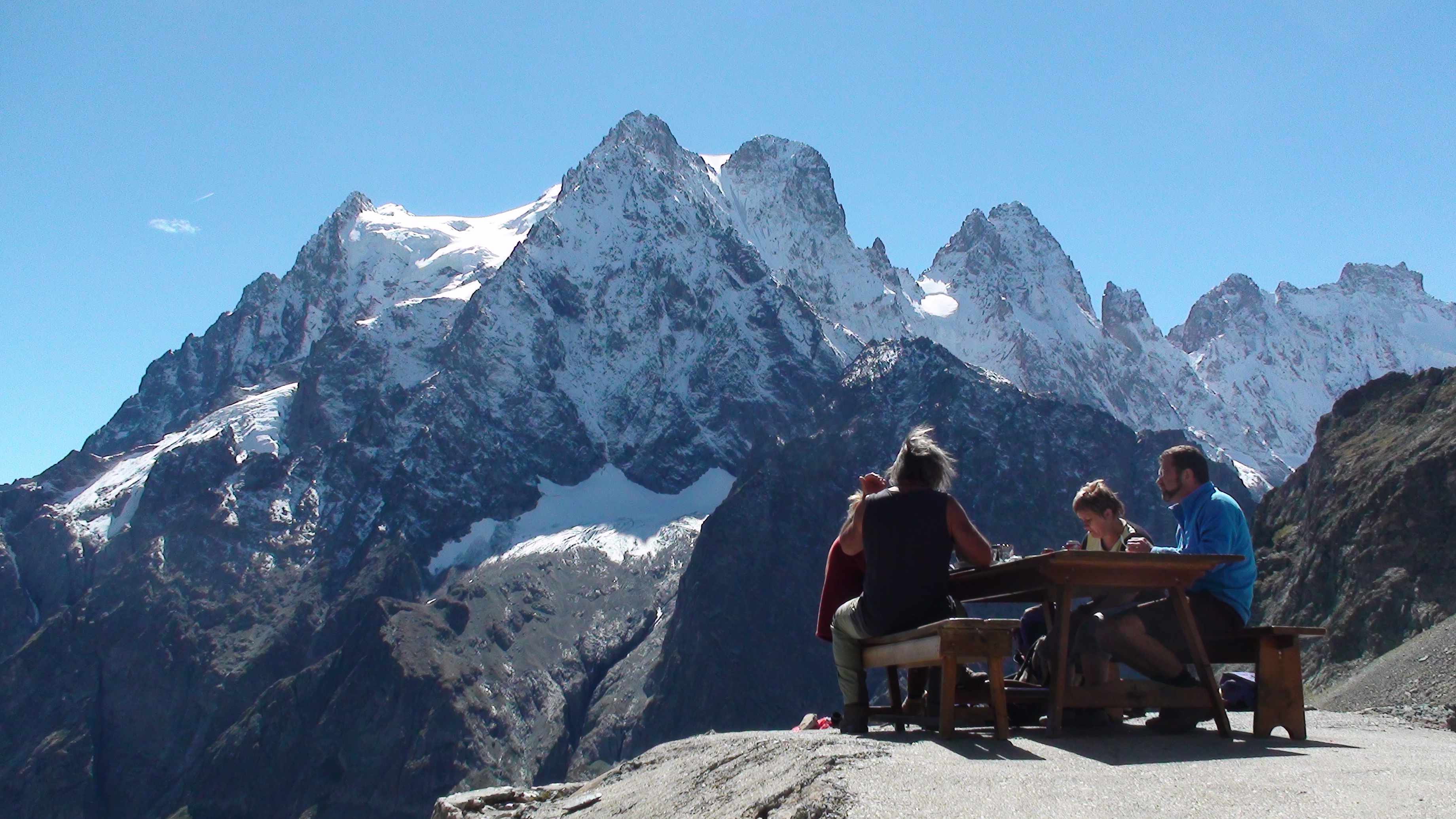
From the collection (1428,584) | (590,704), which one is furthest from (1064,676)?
(590,704)

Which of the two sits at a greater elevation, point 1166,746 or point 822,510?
point 822,510

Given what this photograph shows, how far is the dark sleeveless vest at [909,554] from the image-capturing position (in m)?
8.97

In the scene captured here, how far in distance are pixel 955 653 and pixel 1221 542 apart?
8.71 ft

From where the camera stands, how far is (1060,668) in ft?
28.8

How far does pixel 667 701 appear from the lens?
5728 inches

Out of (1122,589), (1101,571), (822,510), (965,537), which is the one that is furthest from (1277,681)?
(822,510)

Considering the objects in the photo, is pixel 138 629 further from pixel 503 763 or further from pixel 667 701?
pixel 667 701

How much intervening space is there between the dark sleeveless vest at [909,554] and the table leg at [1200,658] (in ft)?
5.20

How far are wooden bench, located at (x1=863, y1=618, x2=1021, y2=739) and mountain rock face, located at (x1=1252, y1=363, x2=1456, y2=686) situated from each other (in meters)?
23.0

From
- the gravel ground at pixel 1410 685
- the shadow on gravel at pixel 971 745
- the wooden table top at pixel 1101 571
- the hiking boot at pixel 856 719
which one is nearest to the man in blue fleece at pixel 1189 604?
the wooden table top at pixel 1101 571

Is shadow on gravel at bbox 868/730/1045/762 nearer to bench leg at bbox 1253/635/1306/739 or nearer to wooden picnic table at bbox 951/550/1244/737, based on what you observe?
wooden picnic table at bbox 951/550/1244/737

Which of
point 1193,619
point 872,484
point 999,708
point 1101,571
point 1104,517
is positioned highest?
point 872,484

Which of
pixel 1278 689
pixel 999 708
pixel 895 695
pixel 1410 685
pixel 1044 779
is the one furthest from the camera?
pixel 1410 685

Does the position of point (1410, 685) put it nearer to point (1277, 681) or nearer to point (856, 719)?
point (1277, 681)
